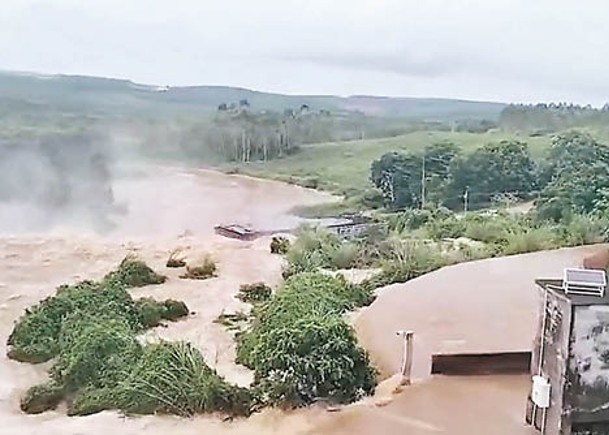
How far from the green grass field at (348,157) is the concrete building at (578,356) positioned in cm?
843

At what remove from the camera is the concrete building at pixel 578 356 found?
15.0 ft

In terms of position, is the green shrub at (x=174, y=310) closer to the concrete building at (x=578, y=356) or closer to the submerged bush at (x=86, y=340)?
the submerged bush at (x=86, y=340)

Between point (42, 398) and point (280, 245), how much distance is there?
18.2ft

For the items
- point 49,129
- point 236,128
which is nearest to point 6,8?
point 49,129

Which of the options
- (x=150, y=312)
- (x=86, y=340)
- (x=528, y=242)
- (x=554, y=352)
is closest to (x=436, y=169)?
(x=528, y=242)

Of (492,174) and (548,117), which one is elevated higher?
(548,117)

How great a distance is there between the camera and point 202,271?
10977mm

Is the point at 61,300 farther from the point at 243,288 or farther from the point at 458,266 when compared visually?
the point at 458,266

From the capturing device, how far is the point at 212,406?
6.02 meters

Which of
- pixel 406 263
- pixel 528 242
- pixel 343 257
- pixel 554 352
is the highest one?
pixel 554 352

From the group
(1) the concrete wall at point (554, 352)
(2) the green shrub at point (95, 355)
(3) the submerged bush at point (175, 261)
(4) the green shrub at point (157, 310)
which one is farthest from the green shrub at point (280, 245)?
(1) the concrete wall at point (554, 352)

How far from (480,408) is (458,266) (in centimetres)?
416

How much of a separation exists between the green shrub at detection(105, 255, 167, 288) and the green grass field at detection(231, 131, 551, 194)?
10.9ft

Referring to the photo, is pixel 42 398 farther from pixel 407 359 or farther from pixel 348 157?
pixel 348 157
